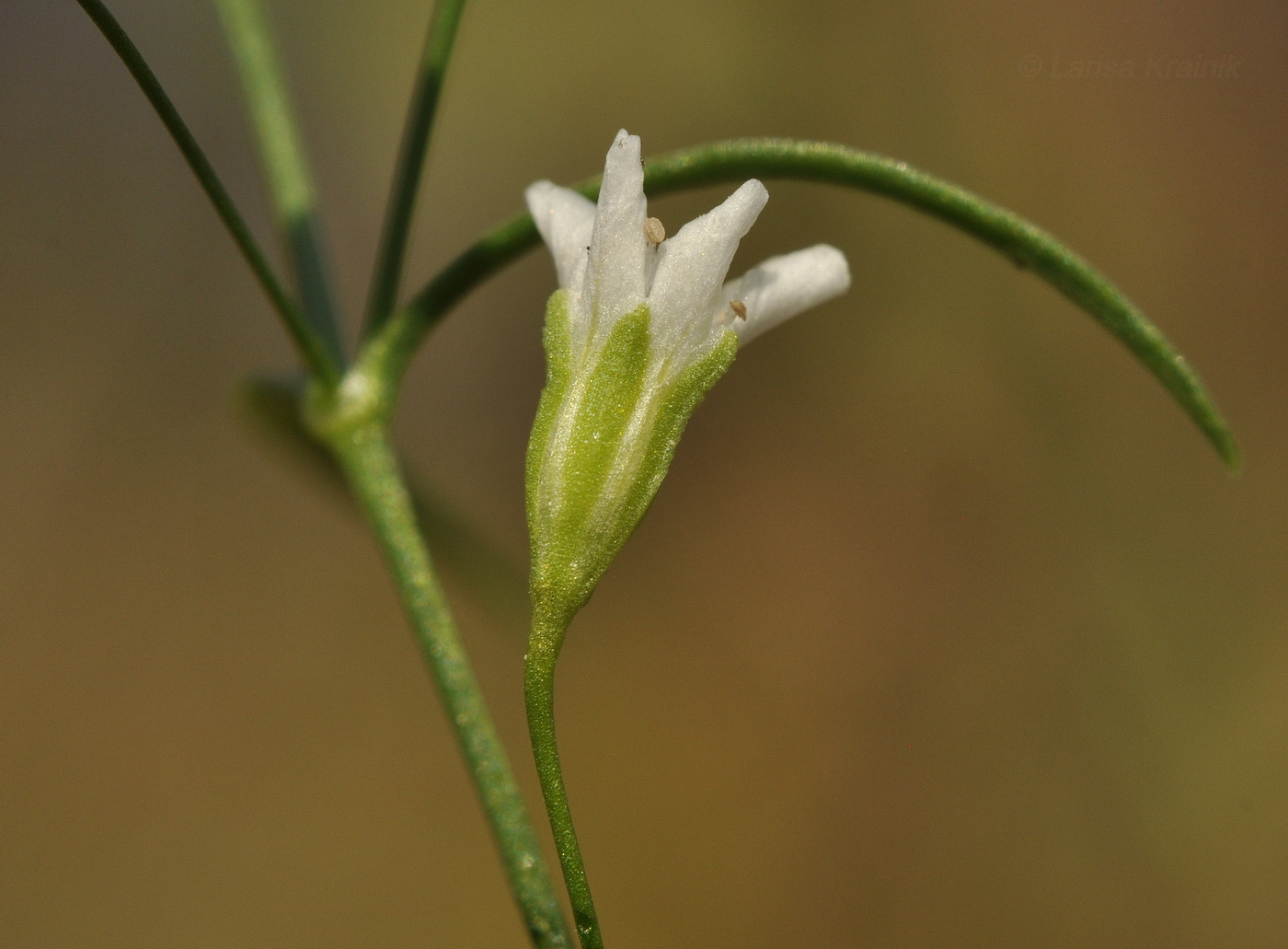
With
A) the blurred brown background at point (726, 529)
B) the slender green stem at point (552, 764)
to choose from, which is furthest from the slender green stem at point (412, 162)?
the blurred brown background at point (726, 529)

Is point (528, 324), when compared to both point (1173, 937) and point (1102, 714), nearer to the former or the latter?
point (1102, 714)

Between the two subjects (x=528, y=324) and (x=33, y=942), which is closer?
(x=33, y=942)

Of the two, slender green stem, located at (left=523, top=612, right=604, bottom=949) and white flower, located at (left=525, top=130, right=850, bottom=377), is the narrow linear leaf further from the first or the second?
slender green stem, located at (left=523, top=612, right=604, bottom=949)

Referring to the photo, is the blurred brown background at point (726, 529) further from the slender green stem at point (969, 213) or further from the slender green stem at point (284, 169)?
the slender green stem at point (969, 213)

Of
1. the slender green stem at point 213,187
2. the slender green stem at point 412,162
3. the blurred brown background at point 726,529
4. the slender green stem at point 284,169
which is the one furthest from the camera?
the blurred brown background at point 726,529

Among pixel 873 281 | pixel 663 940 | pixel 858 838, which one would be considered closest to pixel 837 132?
pixel 873 281

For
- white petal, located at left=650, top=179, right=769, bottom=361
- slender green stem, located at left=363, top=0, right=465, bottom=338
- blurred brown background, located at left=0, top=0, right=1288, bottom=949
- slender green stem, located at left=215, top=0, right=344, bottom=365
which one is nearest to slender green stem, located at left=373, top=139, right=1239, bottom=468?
white petal, located at left=650, top=179, right=769, bottom=361
